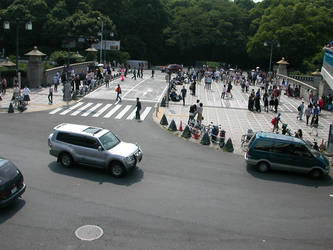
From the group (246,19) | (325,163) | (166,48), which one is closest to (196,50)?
(166,48)

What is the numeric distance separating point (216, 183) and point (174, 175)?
5.98ft

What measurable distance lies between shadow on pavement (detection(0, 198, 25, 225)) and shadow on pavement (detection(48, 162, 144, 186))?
2.82 m

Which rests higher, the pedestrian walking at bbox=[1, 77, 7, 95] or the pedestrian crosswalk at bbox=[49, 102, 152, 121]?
the pedestrian walking at bbox=[1, 77, 7, 95]

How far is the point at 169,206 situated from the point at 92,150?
4335 mm

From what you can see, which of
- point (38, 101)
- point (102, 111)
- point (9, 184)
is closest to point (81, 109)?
point (102, 111)

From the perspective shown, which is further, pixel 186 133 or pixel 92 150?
pixel 186 133

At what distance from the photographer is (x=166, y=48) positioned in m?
77.3

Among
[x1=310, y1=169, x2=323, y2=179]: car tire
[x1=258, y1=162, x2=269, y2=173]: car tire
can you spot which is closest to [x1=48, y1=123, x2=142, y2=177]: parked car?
[x1=258, y1=162, x2=269, y2=173]: car tire

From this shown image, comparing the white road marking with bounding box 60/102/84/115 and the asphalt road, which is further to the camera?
the white road marking with bounding box 60/102/84/115

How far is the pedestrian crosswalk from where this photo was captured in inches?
1034

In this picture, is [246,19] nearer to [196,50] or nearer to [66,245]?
[196,50]

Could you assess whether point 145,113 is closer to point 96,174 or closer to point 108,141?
point 108,141

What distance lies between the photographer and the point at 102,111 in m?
27.7

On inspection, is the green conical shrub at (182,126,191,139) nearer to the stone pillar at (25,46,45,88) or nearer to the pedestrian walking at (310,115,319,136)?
the pedestrian walking at (310,115,319,136)
